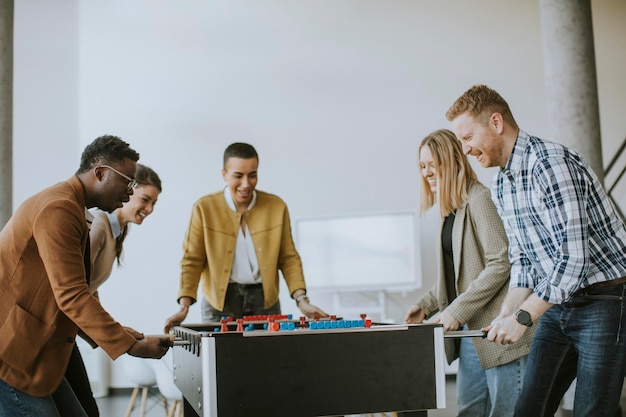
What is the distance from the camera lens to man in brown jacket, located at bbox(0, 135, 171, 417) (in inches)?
98.8

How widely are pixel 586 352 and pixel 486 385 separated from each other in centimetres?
99

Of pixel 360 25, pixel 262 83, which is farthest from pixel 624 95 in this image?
pixel 262 83

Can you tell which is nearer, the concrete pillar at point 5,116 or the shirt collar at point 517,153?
the shirt collar at point 517,153

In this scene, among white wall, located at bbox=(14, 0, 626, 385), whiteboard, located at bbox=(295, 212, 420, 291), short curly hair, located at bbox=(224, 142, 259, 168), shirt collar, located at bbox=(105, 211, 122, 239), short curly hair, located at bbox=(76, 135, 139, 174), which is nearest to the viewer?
short curly hair, located at bbox=(76, 135, 139, 174)

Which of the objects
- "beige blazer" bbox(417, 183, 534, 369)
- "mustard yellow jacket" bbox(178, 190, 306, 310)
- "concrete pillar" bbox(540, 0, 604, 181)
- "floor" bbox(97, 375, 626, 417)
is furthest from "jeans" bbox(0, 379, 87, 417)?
"concrete pillar" bbox(540, 0, 604, 181)

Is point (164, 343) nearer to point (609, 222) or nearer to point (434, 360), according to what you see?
point (434, 360)

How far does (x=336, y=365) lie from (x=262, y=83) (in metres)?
5.31

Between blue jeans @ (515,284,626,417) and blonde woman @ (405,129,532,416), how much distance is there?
1.59 ft

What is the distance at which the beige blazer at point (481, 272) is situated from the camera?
11.1ft

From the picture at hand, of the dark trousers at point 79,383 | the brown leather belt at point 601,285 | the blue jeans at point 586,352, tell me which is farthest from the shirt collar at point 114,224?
the brown leather belt at point 601,285

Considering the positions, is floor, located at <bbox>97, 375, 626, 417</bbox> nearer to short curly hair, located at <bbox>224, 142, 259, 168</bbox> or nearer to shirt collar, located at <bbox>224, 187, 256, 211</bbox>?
shirt collar, located at <bbox>224, 187, 256, 211</bbox>

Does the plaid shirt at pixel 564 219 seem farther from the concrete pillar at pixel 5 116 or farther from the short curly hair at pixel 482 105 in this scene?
the concrete pillar at pixel 5 116

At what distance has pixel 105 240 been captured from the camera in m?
3.77

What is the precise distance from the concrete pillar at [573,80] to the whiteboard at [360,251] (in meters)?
1.48
